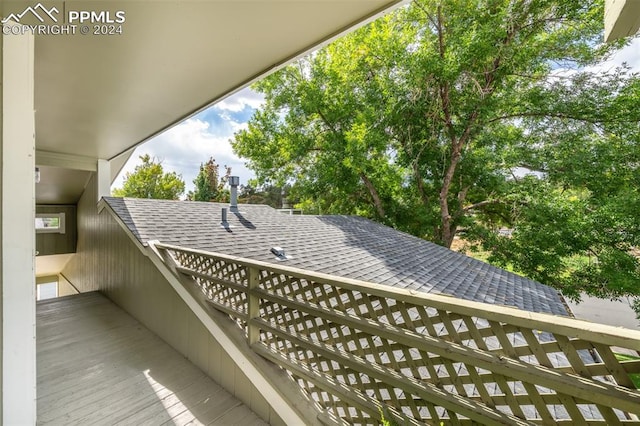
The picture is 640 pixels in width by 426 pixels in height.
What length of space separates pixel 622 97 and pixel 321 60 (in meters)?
10.3

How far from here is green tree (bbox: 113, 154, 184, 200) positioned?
56.5 ft

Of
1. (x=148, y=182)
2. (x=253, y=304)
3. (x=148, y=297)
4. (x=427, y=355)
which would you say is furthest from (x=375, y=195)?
(x=148, y=182)

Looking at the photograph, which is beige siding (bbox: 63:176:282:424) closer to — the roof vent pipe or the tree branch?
the roof vent pipe

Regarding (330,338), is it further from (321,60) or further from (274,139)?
(321,60)

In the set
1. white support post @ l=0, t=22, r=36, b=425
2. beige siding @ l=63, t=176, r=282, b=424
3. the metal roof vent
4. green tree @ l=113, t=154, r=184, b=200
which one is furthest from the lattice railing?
green tree @ l=113, t=154, r=184, b=200

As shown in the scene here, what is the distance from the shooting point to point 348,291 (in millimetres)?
1634

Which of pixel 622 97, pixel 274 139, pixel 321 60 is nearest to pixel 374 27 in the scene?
pixel 321 60

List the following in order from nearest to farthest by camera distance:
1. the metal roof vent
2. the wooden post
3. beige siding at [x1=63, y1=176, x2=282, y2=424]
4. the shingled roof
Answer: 1. the wooden post
2. beige siding at [x1=63, y1=176, x2=282, y2=424]
3. the shingled roof
4. the metal roof vent

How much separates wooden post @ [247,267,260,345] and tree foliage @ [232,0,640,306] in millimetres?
8660

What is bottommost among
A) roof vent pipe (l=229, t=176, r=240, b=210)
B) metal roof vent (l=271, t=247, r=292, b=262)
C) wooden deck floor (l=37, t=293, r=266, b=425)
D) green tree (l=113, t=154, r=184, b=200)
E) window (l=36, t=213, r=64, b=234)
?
wooden deck floor (l=37, t=293, r=266, b=425)

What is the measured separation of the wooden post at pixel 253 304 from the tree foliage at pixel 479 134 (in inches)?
341

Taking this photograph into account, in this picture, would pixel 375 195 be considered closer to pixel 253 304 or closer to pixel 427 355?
pixel 253 304

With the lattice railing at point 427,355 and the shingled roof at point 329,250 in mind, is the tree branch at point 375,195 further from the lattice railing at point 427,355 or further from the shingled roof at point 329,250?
the lattice railing at point 427,355

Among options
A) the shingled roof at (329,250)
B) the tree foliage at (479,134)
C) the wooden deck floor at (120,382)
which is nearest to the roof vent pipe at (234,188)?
the shingled roof at (329,250)
